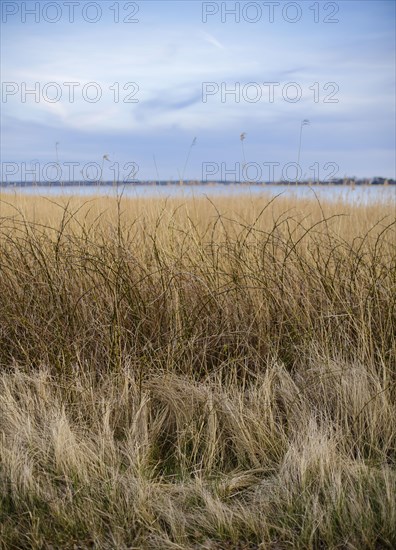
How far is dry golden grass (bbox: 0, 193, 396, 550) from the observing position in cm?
211

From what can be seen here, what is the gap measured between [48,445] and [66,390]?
0.45 metres

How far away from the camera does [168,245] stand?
13.9 feet

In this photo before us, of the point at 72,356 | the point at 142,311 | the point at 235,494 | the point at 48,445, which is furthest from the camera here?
the point at 142,311

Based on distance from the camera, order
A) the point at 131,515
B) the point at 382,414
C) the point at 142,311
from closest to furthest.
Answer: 1. the point at 131,515
2. the point at 382,414
3. the point at 142,311

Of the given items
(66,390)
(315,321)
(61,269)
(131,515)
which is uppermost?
(61,269)

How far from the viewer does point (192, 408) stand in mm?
2730

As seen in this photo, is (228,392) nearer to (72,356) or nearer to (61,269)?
(72,356)

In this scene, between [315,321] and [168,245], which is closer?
[315,321]

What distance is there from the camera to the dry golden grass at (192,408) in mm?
2113

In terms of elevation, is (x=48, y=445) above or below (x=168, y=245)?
below

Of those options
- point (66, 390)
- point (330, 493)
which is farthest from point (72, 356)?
point (330, 493)

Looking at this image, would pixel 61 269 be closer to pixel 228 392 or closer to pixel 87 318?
pixel 87 318

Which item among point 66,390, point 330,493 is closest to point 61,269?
point 66,390

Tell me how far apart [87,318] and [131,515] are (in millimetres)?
1581
